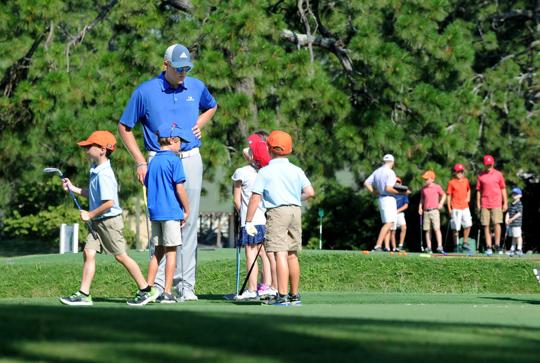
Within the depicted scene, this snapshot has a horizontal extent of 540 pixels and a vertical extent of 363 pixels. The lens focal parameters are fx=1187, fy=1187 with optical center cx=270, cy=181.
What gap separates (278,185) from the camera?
1127cm

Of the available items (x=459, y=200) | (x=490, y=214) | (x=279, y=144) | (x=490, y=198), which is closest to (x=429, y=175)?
(x=459, y=200)

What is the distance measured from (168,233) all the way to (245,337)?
14.9 ft

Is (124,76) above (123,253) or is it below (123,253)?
above

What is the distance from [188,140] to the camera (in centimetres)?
1151

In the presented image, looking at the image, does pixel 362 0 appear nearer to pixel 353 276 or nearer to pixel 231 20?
pixel 231 20

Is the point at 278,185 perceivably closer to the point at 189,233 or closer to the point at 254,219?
the point at 189,233

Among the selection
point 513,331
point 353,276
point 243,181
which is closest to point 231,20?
point 353,276

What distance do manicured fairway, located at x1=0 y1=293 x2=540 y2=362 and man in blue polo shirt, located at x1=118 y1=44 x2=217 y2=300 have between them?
362 centimetres

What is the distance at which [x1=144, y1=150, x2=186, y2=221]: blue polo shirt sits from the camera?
36.1ft

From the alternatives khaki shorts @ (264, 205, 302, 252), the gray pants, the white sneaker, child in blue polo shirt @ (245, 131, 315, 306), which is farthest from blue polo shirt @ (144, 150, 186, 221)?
the white sneaker

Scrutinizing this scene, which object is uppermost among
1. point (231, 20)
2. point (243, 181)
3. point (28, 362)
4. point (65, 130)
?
point (231, 20)

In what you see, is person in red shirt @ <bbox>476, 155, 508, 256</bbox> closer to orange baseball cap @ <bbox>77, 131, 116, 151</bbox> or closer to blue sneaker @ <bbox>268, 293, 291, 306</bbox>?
blue sneaker @ <bbox>268, 293, 291, 306</bbox>

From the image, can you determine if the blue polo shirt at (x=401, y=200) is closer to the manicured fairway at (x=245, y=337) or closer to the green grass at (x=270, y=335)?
the green grass at (x=270, y=335)

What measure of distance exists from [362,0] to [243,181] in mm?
10476
